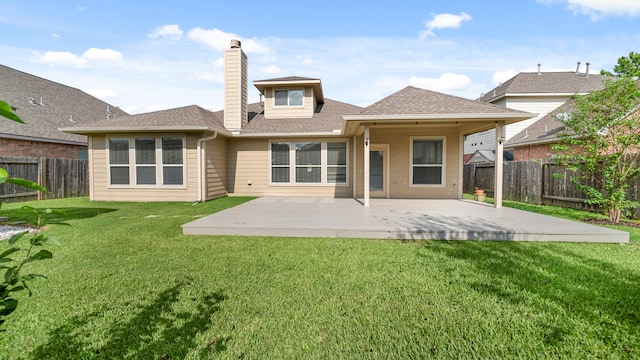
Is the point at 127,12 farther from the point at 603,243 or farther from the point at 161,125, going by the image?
the point at 603,243

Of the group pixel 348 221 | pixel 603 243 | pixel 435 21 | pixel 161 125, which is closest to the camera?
pixel 603 243

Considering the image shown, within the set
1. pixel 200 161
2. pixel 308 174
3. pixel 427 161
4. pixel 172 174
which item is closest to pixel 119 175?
pixel 172 174

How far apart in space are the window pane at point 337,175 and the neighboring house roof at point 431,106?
331 cm

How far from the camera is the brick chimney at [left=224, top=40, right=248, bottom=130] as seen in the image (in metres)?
11.1

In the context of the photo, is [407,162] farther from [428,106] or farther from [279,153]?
[279,153]

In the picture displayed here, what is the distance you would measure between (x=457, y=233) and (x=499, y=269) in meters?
1.37

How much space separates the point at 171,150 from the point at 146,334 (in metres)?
8.68

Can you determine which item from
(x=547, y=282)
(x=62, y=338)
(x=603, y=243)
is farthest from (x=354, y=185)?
(x=62, y=338)

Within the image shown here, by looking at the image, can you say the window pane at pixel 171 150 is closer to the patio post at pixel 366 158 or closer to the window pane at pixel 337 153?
the window pane at pixel 337 153

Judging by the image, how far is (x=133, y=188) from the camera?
995 cm

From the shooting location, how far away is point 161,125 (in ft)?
30.8

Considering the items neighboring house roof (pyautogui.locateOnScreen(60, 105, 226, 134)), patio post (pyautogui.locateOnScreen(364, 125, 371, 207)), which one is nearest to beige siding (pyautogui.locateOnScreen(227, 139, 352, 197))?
neighboring house roof (pyautogui.locateOnScreen(60, 105, 226, 134))

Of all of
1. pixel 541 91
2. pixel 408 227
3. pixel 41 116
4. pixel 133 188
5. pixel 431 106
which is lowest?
pixel 408 227

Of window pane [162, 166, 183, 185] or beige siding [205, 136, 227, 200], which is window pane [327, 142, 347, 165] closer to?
beige siding [205, 136, 227, 200]
